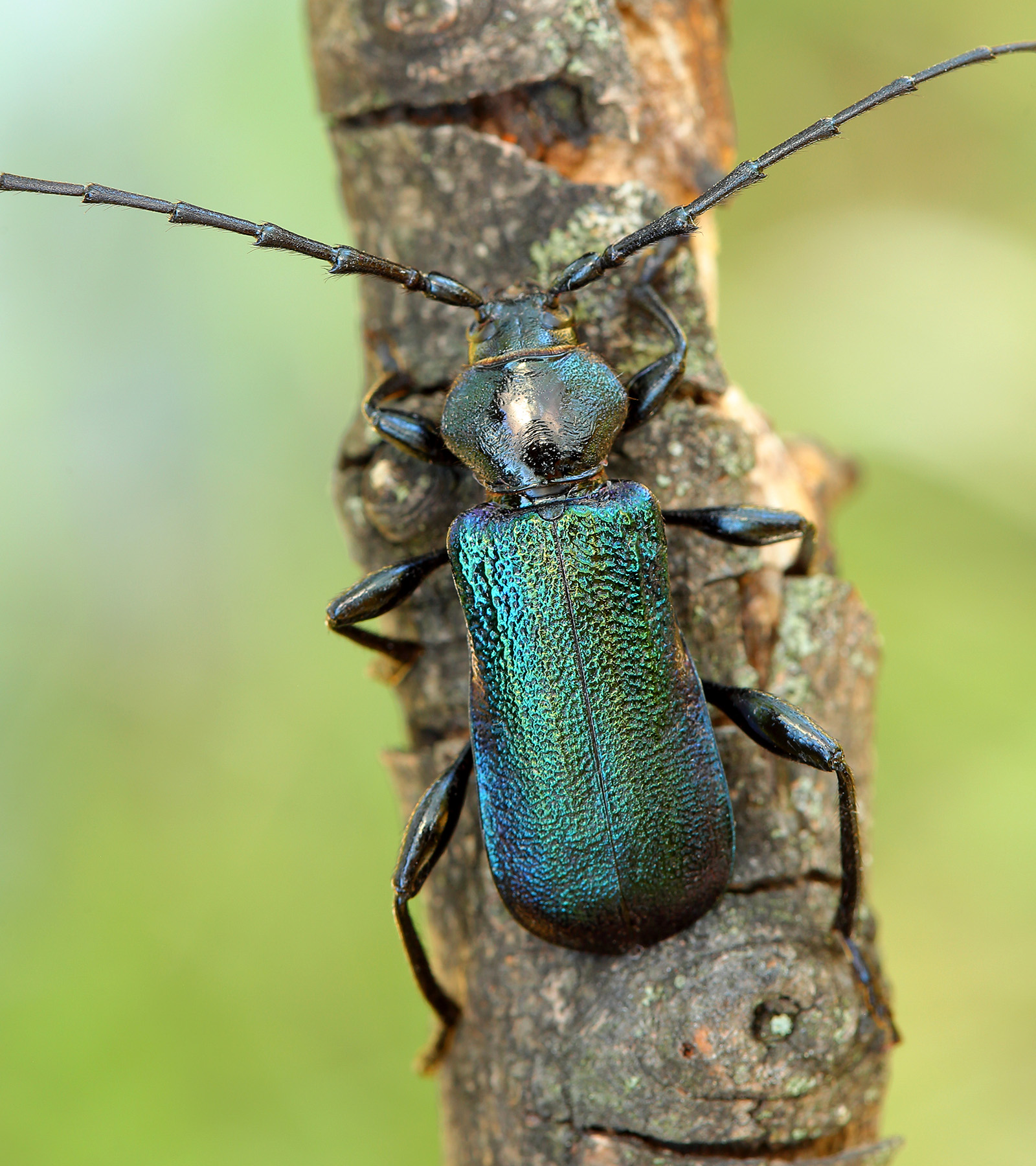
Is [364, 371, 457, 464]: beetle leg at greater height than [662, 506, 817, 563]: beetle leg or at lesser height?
greater

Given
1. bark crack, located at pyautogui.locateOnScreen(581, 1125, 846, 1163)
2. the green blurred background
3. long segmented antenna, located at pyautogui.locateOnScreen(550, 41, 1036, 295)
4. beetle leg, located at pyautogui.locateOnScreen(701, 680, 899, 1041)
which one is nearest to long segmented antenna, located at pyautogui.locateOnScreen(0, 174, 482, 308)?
long segmented antenna, located at pyautogui.locateOnScreen(550, 41, 1036, 295)

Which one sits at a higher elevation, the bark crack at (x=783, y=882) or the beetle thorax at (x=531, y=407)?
the beetle thorax at (x=531, y=407)

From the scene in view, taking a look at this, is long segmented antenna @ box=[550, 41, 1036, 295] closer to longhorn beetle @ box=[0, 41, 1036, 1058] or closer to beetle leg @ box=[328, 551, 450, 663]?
longhorn beetle @ box=[0, 41, 1036, 1058]

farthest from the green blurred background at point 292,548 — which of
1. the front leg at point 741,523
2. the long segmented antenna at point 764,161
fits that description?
the long segmented antenna at point 764,161

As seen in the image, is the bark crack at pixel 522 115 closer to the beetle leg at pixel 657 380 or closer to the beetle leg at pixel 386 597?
the beetle leg at pixel 657 380

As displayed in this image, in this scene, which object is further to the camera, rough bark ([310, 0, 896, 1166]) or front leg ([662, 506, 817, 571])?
front leg ([662, 506, 817, 571])

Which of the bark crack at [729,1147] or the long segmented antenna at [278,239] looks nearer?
the bark crack at [729,1147]

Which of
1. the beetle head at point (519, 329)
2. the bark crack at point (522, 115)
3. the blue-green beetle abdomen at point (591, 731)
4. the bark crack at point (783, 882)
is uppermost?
the bark crack at point (522, 115)

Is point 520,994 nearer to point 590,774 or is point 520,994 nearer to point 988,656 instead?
point 590,774

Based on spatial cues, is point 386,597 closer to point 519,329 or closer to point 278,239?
point 519,329
